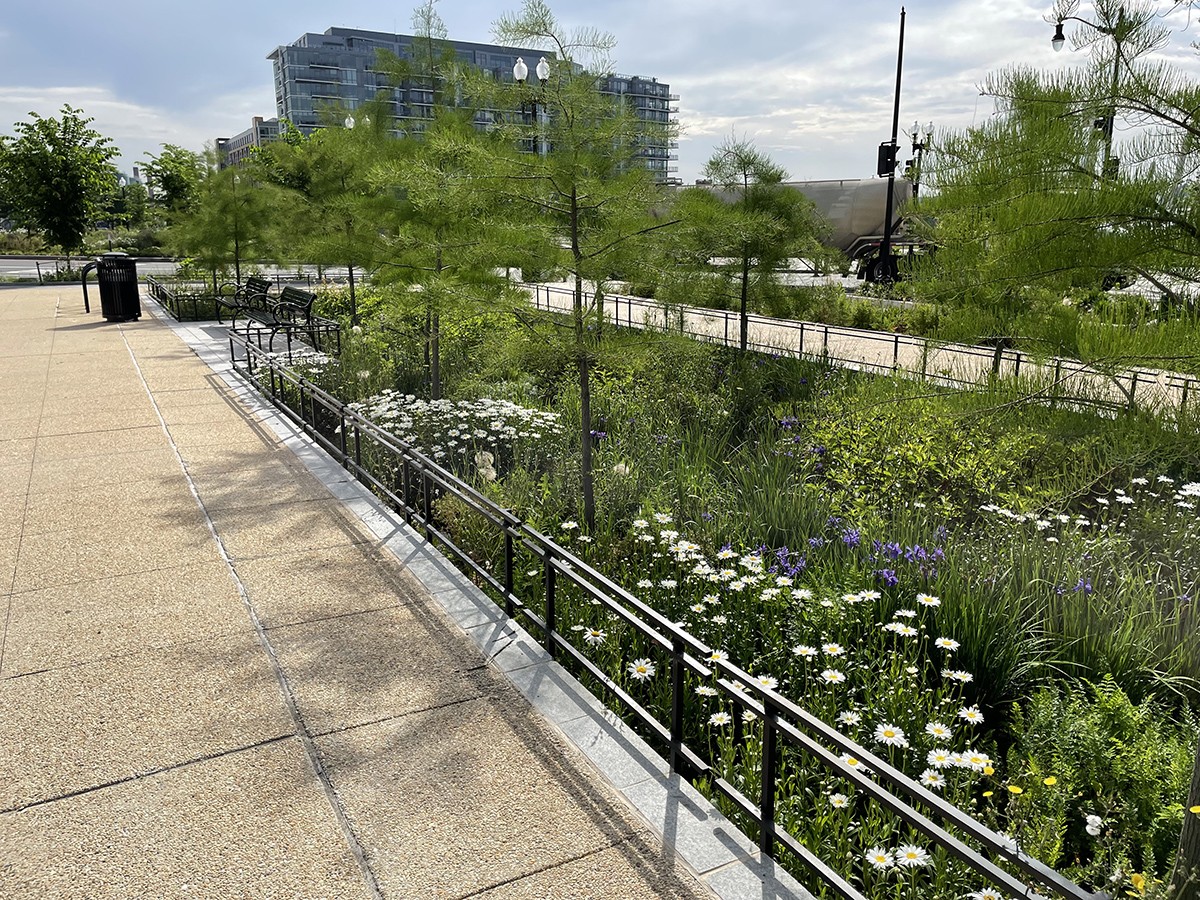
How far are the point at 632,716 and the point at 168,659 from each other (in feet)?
8.40

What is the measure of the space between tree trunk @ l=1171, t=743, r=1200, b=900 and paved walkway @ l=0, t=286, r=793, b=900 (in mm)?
1275

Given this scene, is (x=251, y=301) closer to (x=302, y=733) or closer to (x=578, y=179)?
(x=578, y=179)

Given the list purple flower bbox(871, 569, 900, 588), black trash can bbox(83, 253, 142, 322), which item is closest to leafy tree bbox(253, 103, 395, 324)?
black trash can bbox(83, 253, 142, 322)

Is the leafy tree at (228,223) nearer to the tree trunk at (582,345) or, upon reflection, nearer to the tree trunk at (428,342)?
the tree trunk at (428,342)

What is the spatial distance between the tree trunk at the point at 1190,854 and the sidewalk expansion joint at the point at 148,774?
Result: 137 inches

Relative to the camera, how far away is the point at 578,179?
6277 mm

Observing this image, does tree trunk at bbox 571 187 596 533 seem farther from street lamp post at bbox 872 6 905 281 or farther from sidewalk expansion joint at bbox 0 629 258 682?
street lamp post at bbox 872 6 905 281

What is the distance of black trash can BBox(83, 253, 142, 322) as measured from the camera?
66.0 feet

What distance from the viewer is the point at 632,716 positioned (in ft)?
14.3

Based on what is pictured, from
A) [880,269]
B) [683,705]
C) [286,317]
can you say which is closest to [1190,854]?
[683,705]

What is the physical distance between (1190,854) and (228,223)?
21.1 m

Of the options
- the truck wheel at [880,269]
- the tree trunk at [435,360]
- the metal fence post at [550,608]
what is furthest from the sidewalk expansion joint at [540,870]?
the truck wheel at [880,269]

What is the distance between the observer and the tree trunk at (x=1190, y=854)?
252 cm

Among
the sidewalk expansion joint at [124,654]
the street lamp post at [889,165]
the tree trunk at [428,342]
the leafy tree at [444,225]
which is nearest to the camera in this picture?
the sidewalk expansion joint at [124,654]
